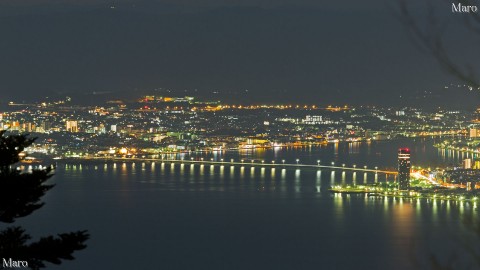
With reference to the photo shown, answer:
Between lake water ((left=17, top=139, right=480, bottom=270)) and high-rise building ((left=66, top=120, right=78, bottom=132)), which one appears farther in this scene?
high-rise building ((left=66, top=120, right=78, bottom=132))

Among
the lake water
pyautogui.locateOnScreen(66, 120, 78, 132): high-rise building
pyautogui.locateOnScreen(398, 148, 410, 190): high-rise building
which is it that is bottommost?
the lake water

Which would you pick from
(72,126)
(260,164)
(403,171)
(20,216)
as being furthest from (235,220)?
(72,126)

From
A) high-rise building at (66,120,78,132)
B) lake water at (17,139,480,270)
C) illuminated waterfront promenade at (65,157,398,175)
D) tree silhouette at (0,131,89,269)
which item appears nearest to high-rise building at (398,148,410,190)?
lake water at (17,139,480,270)

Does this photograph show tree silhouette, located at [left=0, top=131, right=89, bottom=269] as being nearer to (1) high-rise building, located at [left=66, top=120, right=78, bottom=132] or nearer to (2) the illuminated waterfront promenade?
(2) the illuminated waterfront promenade

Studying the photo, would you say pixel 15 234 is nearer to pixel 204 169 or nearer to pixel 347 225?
pixel 347 225

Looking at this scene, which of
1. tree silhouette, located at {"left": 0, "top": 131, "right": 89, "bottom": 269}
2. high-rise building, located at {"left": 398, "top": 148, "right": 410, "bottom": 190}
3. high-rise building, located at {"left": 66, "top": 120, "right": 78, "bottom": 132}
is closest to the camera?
tree silhouette, located at {"left": 0, "top": 131, "right": 89, "bottom": 269}

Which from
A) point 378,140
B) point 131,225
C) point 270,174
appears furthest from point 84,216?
point 378,140

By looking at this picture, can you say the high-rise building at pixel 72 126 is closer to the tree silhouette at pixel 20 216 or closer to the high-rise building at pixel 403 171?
the high-rise building at pixel 403 171

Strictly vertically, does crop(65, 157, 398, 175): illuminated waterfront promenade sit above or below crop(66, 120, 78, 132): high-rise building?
below
